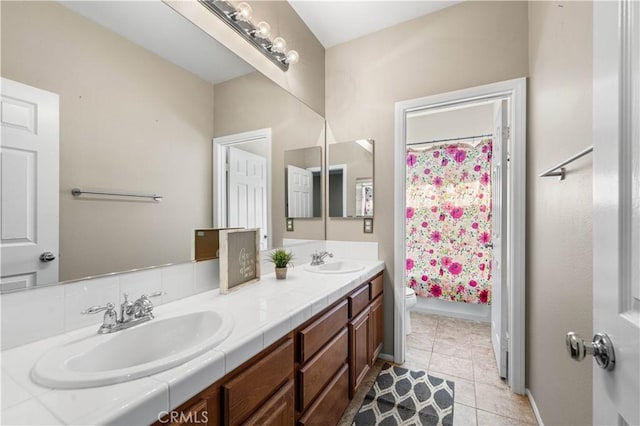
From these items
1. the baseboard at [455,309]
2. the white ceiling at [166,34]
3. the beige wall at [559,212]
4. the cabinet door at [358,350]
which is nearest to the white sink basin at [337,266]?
the cabinet door at [358,350]

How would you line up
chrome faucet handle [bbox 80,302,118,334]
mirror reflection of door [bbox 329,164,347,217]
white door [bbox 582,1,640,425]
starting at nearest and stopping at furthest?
white door [bbox 582,1,640,425] < chrome faucet handle [bbox 80,302,118,334] < mirror reflection of door [bbox 329,164,347,217]

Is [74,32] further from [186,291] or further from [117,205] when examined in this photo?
[186,291]

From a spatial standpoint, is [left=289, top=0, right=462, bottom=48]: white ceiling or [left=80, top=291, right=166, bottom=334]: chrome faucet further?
[left=289, top=0, right=462, bottom=48]: white ceiling

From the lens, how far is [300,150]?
7.23ft

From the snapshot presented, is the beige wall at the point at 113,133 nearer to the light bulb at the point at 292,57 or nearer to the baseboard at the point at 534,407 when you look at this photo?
the light bulb at the point at 292,57

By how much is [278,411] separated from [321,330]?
1.19ft

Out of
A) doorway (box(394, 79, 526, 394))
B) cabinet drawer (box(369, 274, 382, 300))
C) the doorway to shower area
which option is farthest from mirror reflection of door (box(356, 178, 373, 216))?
the doorway to shower area

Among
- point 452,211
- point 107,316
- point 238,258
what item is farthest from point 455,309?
point 107,316

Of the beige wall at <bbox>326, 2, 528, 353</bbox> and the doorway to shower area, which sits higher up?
the beige wall at <bbox>326, 2, 528, 353</bbox>

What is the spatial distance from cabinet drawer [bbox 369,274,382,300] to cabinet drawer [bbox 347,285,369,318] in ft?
0.34

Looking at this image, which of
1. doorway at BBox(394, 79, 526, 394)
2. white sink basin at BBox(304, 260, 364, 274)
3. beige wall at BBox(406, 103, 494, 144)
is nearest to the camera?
doorway at BBox(394, 79, 526, 394)

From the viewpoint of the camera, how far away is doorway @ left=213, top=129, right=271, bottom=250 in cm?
141

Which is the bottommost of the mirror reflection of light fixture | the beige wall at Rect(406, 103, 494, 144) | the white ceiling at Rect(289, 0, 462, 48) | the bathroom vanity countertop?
the bathroom vanity countertop

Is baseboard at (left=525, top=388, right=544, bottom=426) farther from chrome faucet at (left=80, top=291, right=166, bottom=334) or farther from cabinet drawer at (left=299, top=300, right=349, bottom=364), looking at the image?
chrome faucet at (left=80, top=291, right=166, bottom=334)
